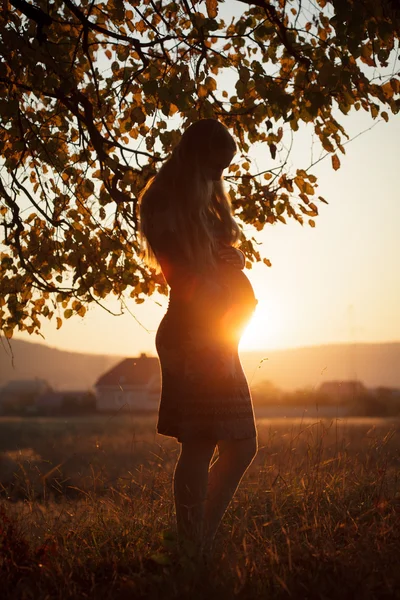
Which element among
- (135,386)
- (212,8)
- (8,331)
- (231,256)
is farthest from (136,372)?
(231,256)

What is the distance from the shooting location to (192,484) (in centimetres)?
366

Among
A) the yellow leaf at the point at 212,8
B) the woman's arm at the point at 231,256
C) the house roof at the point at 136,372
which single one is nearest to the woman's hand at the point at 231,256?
the woman's arm at the point at 231,256

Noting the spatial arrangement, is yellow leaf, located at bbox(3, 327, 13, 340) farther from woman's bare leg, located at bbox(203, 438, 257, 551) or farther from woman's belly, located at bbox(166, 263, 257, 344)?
woman's bare leg, located at bbox(203, 438, 257, 551)

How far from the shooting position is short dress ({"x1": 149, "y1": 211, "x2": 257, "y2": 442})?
11.9ft

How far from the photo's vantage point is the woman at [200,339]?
12.0ft

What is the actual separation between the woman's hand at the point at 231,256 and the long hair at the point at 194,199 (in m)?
0.05

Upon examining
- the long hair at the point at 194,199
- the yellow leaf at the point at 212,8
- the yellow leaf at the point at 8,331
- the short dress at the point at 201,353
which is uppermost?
the yellow leaf at the point at 212,8

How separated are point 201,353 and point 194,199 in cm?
82

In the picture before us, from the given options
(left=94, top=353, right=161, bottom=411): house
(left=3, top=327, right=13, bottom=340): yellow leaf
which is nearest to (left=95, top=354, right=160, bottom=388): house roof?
(left=94, top=353, right=161, bottom=411): house

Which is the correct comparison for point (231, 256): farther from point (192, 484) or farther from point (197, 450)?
point (192, 484)

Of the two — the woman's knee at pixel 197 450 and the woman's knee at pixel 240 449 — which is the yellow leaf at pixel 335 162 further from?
the woman's knee at pixel 197 450

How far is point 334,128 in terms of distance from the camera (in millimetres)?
5762

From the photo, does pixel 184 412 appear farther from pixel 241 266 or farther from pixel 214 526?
pixel 241 266

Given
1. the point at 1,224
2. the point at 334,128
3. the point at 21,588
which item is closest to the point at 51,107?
the point at 1,224
